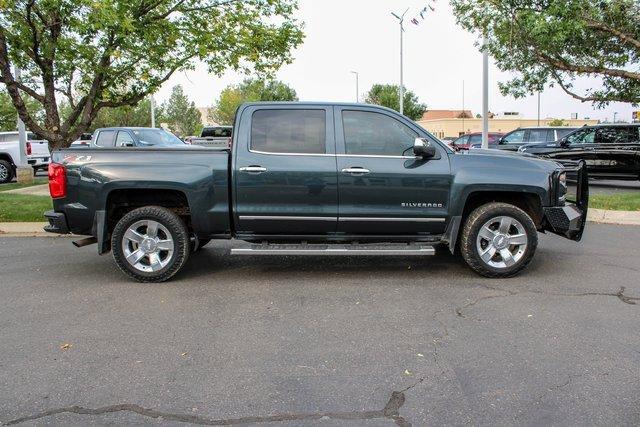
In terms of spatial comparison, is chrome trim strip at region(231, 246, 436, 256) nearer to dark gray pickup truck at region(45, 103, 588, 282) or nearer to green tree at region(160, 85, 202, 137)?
dark gray pickup truck at region(45, 103, 588, 282)

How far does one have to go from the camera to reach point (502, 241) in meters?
6.09

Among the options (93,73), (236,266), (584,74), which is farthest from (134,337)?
(584,74)

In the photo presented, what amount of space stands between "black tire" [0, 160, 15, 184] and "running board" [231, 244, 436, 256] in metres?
16.2

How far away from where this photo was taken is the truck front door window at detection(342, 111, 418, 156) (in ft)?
19.9

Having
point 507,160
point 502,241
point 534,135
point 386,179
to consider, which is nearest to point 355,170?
point 386,179

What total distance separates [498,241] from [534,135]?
50.9 ft

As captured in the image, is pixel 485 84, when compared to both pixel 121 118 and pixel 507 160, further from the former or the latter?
pixel 121 118

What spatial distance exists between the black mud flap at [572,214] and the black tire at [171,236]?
3954mm

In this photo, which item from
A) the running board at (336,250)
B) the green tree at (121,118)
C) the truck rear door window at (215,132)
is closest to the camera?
the running board at (336,250)

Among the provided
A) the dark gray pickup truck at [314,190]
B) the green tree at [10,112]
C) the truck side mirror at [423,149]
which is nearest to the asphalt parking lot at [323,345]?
the dark gray pickup truck at [314,190]

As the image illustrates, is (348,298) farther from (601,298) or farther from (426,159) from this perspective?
(601,298)

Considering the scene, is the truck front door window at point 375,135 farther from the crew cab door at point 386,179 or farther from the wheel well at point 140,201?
the wheel well at point 140,201

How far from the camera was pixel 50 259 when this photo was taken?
24.1 feet

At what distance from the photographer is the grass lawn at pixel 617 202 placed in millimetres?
11258
